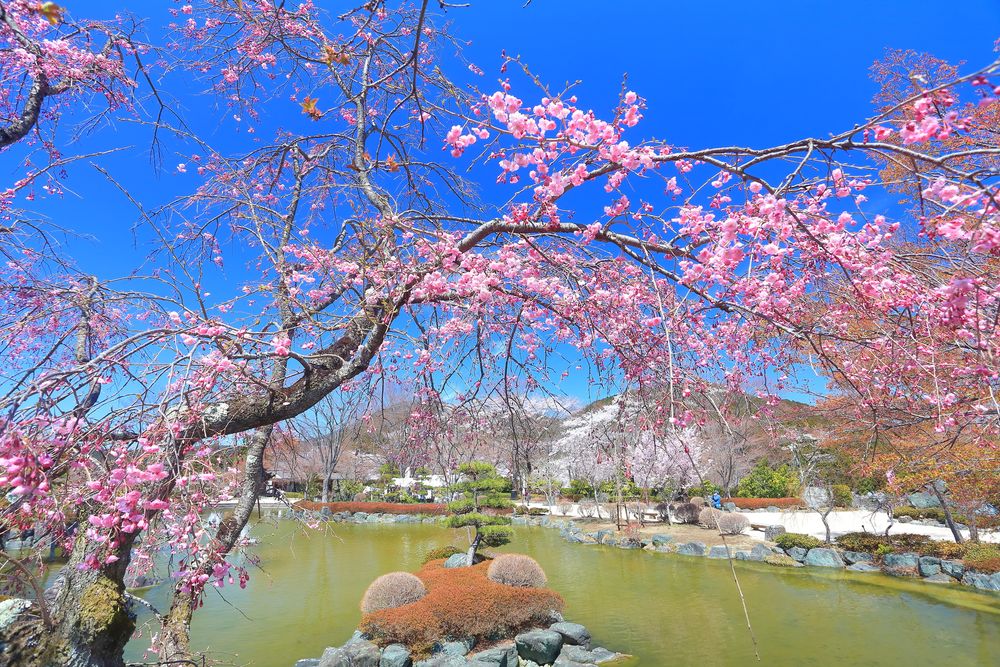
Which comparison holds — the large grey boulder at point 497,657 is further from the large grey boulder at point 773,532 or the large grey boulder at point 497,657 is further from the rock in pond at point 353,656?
the large grey boulder at point 773,532

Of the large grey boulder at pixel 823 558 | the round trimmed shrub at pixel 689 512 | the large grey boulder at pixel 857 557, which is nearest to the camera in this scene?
the large grey boulder at pixel 857 557

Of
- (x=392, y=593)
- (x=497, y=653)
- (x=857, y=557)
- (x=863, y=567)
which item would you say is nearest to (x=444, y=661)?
(x=497, y=653)

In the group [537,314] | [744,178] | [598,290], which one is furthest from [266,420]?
[744,178]

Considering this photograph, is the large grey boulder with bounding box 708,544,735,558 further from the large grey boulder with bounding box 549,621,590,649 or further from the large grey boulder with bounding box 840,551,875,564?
the large grey boulder with bounding box 549,621,590,649

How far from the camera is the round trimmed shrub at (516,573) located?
7.23 m

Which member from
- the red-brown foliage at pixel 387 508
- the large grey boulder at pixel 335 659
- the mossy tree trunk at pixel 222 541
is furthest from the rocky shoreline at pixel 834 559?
the red-brown foliage at pixel 387 508

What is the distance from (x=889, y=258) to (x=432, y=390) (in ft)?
7.86

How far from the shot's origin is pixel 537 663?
5949 millimetres

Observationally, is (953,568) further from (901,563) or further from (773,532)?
(773,532)

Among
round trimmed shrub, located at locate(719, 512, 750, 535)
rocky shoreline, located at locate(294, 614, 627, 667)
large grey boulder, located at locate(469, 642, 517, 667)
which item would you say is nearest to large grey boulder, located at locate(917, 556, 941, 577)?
round trimmed shrub, located at locate(719, 512, 750, 535)

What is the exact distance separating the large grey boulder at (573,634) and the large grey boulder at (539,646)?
215 mm

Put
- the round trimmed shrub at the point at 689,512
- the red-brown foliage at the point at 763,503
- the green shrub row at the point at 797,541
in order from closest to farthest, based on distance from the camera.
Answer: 1. the green shrub row at the point at 797,541
2. the round trimmed shrub at the point at 689,512
3. the red-brown foliage at the point at 763,503

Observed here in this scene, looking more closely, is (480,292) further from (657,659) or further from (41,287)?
(657,659)

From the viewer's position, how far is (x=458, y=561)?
29.9ft
